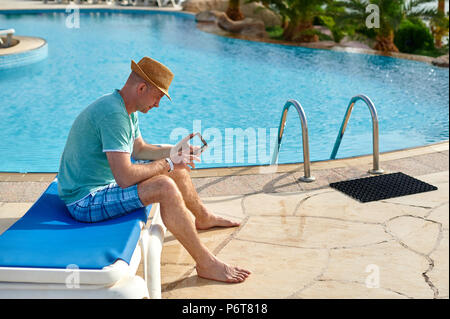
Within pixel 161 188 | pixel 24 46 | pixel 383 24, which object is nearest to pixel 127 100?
pixel 161 188

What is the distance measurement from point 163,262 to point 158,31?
1733cm

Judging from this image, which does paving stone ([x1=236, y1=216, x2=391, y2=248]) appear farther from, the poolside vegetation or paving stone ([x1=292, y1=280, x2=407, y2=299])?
the poolside vegetation

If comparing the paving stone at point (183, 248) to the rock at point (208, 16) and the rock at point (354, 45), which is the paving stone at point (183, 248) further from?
the rock at point (208, 16)

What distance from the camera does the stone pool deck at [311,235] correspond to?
3.53 meters

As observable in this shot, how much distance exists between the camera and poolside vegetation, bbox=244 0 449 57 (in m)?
15.2

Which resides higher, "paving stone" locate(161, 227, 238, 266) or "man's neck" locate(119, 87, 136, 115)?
"man's neck" locate(119, 87, 136, 115)

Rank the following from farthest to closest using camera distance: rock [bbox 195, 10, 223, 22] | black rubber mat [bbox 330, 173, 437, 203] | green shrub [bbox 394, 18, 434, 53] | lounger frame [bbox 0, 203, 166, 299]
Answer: rock [bbox 195, 10, 223, 22] → green shrub [bbox 394, 18, 434, 53] → black rubber mat [bbox 330, 173, 437, 203] → lounger frame [bbox 0, 203, 166, 299]

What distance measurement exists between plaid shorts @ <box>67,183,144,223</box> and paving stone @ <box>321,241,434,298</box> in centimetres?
150

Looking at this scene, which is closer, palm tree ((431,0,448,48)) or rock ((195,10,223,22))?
palm tree ((431,0,448,48))

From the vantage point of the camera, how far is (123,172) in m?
3.41

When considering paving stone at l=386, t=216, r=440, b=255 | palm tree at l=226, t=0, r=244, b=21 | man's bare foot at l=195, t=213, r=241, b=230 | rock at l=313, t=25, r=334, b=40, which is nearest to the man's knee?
man's bare foot at l=195, t=213, r=241, b=230

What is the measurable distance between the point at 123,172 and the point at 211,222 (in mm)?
1215

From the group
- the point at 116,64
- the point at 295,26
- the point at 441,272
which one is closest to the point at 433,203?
the point at 441,272
